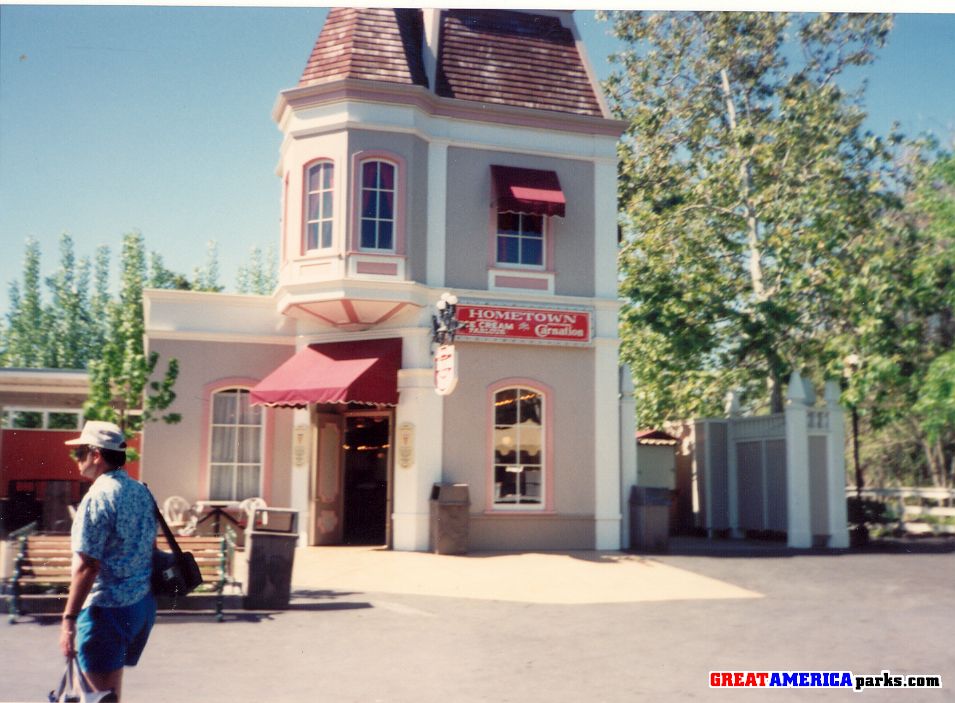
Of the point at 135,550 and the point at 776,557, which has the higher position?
the point at 135,550

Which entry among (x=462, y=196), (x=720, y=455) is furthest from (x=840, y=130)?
(x=462, y=196)

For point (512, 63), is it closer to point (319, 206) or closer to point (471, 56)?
point (471, 56)

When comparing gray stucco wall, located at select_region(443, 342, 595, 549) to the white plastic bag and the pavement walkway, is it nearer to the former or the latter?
the pavement walkway

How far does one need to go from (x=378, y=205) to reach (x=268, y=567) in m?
6.06

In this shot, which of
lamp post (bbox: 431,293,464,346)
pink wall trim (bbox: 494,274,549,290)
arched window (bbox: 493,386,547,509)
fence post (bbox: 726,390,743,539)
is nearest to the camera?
lamp post (bbox: 431,293,464,346)

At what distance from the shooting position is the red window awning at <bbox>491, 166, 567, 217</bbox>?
13.3 m

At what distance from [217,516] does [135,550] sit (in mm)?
8184

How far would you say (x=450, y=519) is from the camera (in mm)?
12672

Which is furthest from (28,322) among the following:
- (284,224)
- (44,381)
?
(284,224)

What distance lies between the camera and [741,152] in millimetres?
16719

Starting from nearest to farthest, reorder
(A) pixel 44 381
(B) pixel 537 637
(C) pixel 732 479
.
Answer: (B) pixel 537 637 < (A) pixel 44 381 < (C) pixel 732 479

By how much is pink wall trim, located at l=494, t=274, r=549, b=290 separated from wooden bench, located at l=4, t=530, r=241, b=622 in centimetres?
619

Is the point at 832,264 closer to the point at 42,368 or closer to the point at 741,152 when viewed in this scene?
the point at 741,152

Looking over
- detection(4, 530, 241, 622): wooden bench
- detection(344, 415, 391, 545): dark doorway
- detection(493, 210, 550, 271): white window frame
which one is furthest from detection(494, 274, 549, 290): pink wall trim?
detection(4, 530, 241, 622): wooden bench
